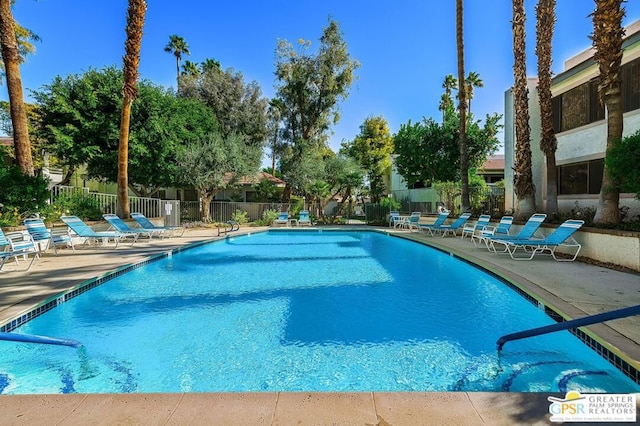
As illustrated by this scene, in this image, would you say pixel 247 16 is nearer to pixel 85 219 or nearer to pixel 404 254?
Answer: pixel 85 219

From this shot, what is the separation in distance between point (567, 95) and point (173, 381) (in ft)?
56.3

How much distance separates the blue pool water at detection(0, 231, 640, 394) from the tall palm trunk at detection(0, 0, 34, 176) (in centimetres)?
762

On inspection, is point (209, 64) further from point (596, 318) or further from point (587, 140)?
point (596, 318)

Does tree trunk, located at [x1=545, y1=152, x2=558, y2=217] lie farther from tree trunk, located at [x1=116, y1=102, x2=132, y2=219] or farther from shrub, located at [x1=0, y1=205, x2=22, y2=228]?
shrub, located at [x1=0, y1=205, x2=22, y2=228]

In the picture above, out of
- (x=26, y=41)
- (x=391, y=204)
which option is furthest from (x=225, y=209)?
(x=26, y=41)

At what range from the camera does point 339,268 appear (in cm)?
923

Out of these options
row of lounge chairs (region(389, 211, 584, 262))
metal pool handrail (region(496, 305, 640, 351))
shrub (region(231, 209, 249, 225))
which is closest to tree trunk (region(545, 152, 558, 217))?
row of lounge chairs (region(389, 211, 584, 262))

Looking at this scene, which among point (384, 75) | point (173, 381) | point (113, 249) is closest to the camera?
point (173, 381)

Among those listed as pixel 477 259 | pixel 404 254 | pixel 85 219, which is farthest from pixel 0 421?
pixel 85 219

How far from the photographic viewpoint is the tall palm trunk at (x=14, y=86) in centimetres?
1159

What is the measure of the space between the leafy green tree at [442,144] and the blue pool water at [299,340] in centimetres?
1461

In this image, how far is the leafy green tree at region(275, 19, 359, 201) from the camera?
989 inches

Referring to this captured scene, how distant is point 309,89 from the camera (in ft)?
85.9

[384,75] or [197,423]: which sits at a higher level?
[384,75]
